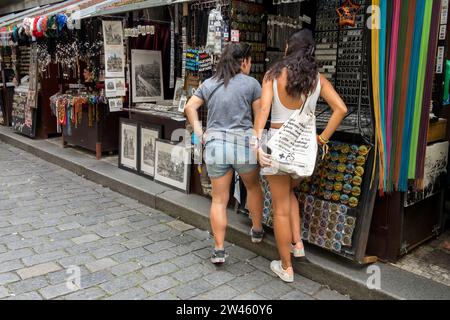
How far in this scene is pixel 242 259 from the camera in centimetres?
394

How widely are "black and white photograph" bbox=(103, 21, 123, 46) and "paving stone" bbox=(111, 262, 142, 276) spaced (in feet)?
11.8

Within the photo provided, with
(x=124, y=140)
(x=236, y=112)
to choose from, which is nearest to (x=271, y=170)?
(x=236, y=112)

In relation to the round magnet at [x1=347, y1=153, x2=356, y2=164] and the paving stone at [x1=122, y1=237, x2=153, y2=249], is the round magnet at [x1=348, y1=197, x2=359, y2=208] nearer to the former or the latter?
the round magnet at [x1=347, y1=153, x2=356, y2=164]

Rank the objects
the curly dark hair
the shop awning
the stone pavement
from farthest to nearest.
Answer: the shop awning, the stone pavement, the curly dark hair

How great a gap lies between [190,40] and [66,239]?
254 cm

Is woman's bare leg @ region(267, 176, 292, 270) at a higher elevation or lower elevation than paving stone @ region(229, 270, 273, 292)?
higher

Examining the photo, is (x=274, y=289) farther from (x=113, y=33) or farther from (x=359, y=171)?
(x=113, y=33)

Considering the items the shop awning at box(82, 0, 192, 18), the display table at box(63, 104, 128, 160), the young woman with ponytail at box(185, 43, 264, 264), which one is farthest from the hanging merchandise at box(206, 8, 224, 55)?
the display table at box(63, 104, 128, 160)

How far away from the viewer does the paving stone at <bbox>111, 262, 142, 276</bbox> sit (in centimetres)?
364

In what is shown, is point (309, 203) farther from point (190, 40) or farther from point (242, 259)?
point (190, 40)

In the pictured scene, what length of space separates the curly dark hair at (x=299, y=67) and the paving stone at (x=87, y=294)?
2033 millimetres

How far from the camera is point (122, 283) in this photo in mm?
3453

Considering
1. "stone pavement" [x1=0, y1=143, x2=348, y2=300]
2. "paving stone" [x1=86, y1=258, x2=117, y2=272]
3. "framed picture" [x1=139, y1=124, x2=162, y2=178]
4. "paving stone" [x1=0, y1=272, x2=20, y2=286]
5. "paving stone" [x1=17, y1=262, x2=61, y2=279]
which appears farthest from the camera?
"framed picture" [x1=139, y1=124, x2=162, y2=178]

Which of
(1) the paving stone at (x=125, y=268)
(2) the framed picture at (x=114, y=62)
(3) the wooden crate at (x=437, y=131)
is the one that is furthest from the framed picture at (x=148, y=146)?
(3) the wooden crate at (x=437, y=131)
